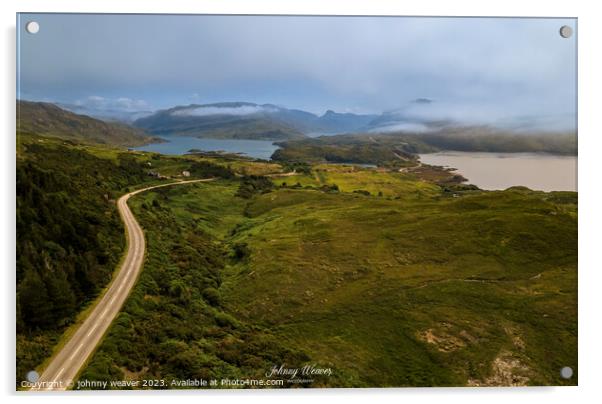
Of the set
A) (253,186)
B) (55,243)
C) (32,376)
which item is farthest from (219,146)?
(32,376)

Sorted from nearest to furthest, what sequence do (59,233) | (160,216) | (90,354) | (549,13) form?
(90,354) < (59,233) < (549,13) < (160,216)

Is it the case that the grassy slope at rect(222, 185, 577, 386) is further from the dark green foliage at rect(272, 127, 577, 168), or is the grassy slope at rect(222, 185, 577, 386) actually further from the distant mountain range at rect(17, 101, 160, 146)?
the distant mountain range at rect(17, 101, 160, 146)

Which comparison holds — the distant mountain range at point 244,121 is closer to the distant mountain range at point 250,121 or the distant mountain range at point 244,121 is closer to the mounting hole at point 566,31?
the distant mountain range at point 250,121

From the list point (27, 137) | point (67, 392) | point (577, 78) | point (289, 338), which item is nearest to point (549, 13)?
point (577, 78)

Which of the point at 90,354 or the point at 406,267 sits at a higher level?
the point at 406,267

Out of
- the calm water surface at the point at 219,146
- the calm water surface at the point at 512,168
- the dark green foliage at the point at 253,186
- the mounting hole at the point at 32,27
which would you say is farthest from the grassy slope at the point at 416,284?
the mounting hole at the point at 32,27

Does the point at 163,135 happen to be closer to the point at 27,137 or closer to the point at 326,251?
the point at 27,137
